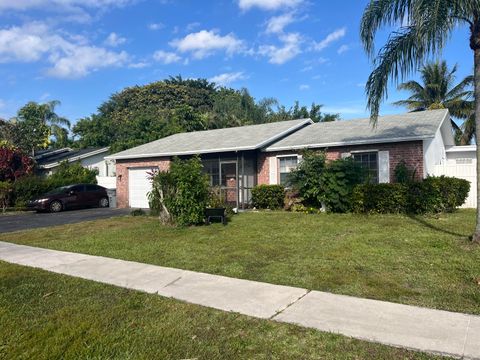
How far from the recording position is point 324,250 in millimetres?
8398

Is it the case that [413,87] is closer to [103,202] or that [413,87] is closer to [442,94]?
[442,94]

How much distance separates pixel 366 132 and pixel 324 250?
9747mm

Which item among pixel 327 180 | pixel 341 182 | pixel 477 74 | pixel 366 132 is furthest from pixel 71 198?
pixel 477 74

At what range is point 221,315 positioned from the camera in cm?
494

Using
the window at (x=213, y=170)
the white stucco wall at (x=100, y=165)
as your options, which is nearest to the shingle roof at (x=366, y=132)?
the window at (x=213, y=170)

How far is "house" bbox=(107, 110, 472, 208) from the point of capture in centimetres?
1509

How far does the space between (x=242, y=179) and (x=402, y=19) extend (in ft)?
34.4

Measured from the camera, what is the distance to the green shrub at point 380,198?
13.0 m

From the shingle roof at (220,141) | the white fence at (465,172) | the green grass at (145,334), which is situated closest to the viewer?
the green grass at (145,334)

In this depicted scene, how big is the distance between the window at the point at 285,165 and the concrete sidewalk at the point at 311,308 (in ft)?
35.7

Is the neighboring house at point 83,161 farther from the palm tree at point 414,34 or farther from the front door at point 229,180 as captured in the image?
the palm tree at point 414,34

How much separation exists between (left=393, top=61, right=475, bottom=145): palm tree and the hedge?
1993 centimetres

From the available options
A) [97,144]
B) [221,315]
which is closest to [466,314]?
[221,315]

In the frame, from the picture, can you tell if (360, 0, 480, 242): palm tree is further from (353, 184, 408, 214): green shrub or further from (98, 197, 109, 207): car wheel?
(98, 197, 109, 207): car wheel
